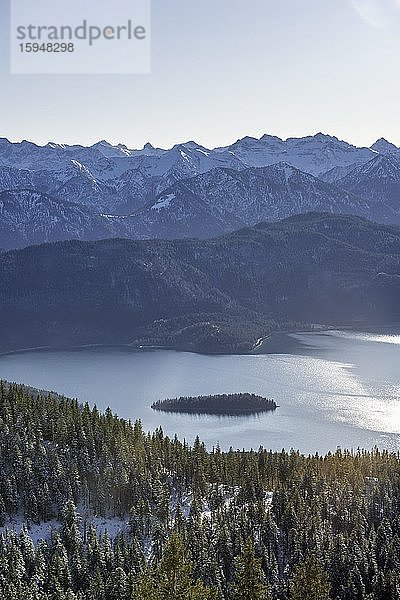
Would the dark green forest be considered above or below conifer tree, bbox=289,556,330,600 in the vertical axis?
below

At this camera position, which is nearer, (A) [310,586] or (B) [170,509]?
(A) [310,586]

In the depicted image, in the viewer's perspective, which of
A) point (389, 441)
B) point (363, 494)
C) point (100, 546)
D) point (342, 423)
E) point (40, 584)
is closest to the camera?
point (40, 584)

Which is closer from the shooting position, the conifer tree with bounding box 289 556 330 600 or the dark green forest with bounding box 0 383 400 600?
the conifer tree with bounding box 289 556 330 600

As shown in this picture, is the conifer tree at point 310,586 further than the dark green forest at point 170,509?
No

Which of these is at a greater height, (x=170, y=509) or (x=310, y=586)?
(x=310, y=586)

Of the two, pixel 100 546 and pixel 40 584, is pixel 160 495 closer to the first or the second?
pixel 100 546

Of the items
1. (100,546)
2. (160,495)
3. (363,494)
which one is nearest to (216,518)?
(160,495)

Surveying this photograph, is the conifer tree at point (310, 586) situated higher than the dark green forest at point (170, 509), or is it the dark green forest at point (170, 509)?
the conifer tree at point (310, 586)

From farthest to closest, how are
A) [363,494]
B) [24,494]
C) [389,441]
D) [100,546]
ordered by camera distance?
[389,441] < [363,494] < [24,494] < [100,546]
